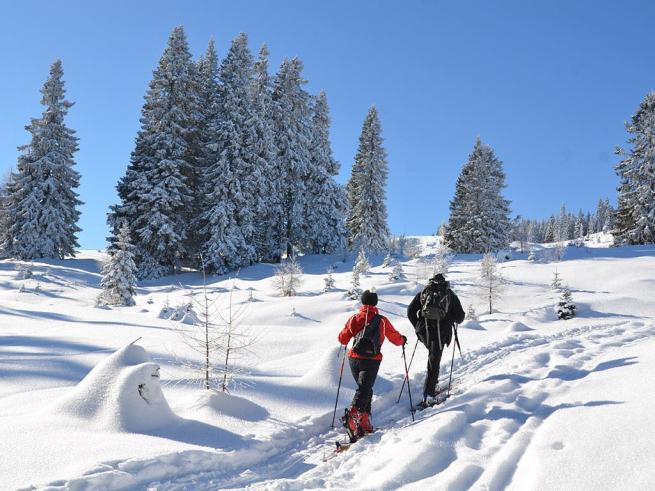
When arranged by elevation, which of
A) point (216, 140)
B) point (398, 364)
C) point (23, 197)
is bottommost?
point (398, 364)

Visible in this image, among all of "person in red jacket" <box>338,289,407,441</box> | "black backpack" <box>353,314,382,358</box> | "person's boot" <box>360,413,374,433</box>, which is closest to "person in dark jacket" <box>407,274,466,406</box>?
"person in red jacket" <box>338,289,407,441</box>

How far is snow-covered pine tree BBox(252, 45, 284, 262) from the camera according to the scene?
30.2m

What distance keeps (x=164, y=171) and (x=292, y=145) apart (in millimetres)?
9543

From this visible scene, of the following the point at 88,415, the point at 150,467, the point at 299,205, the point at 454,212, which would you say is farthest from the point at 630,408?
the point at 454,212

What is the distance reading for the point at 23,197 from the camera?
28125mm

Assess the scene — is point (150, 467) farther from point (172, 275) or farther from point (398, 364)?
point (172, 275)

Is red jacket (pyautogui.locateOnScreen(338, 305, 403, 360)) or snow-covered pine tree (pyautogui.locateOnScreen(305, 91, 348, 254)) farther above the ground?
snow-covered pine tree (pyautogui.locateOnScreen(305, 91, 348, 254))

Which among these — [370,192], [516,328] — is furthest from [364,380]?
[370,192]

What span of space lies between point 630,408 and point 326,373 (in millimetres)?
4260

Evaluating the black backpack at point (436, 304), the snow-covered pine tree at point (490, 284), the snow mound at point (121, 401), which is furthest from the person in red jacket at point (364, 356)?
the snow-covered pine tree at point (490, 284)

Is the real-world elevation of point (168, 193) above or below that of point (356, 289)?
above

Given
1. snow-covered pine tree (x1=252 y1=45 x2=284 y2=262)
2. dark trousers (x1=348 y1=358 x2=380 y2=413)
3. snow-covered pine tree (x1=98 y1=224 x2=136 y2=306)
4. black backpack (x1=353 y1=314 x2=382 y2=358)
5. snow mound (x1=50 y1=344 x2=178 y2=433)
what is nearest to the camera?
snow mound (x1=50 y1=344 x2=178 y2=433)

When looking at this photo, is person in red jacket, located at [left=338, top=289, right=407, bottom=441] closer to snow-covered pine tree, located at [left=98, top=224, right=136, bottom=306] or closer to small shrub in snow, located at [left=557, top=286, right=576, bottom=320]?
small shrub in snow, located at [left=557, top=286, right=576, bottom=320]

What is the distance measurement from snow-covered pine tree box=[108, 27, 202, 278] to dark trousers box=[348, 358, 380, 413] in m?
23.3
